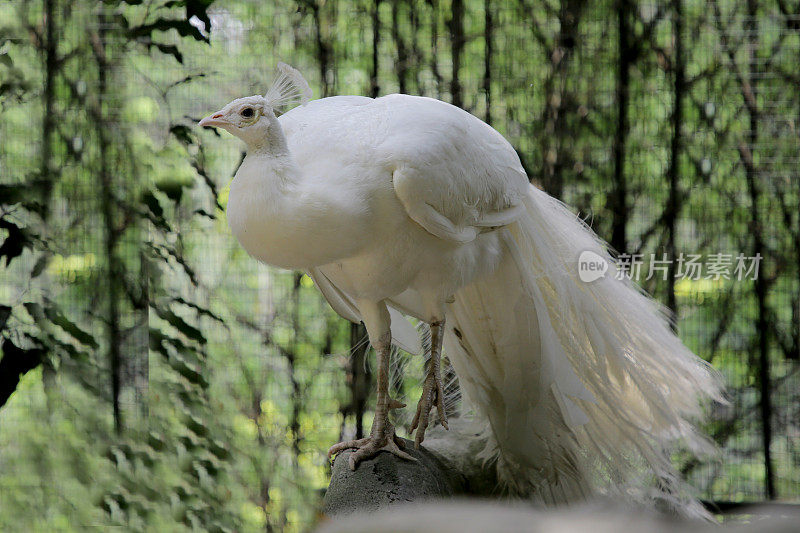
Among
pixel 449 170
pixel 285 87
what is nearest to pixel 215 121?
pixel 285 87

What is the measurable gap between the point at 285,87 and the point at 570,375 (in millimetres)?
875

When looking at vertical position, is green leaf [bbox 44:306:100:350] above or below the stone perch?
above

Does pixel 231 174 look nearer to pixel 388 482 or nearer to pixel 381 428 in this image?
pixel 381 428

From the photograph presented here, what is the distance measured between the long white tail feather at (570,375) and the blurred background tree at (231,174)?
0.51 meters

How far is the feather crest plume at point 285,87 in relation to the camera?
4.66 ft

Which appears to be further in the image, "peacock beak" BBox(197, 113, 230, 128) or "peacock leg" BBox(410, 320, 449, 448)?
"peacock leg" BBox(410, 320, 449, 448)

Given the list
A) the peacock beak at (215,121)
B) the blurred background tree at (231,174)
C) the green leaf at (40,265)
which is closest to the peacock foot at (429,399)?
the blurred background tree at (231,174)

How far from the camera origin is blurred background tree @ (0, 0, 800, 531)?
2234 millimetres

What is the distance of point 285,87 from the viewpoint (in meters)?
1.44

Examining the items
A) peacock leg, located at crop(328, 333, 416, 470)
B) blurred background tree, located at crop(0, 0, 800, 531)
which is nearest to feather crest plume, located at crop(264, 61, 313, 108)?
peacock leg, located at crop(328, 333, 416, 470)

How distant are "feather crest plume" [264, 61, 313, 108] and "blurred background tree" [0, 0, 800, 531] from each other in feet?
2.77

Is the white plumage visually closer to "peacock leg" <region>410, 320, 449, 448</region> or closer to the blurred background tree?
"peacock leg" <region>410, 320, 449, 448</region>

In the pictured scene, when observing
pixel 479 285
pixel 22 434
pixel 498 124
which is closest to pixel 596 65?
pixel 498 124

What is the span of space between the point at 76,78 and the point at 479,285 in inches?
55.1
